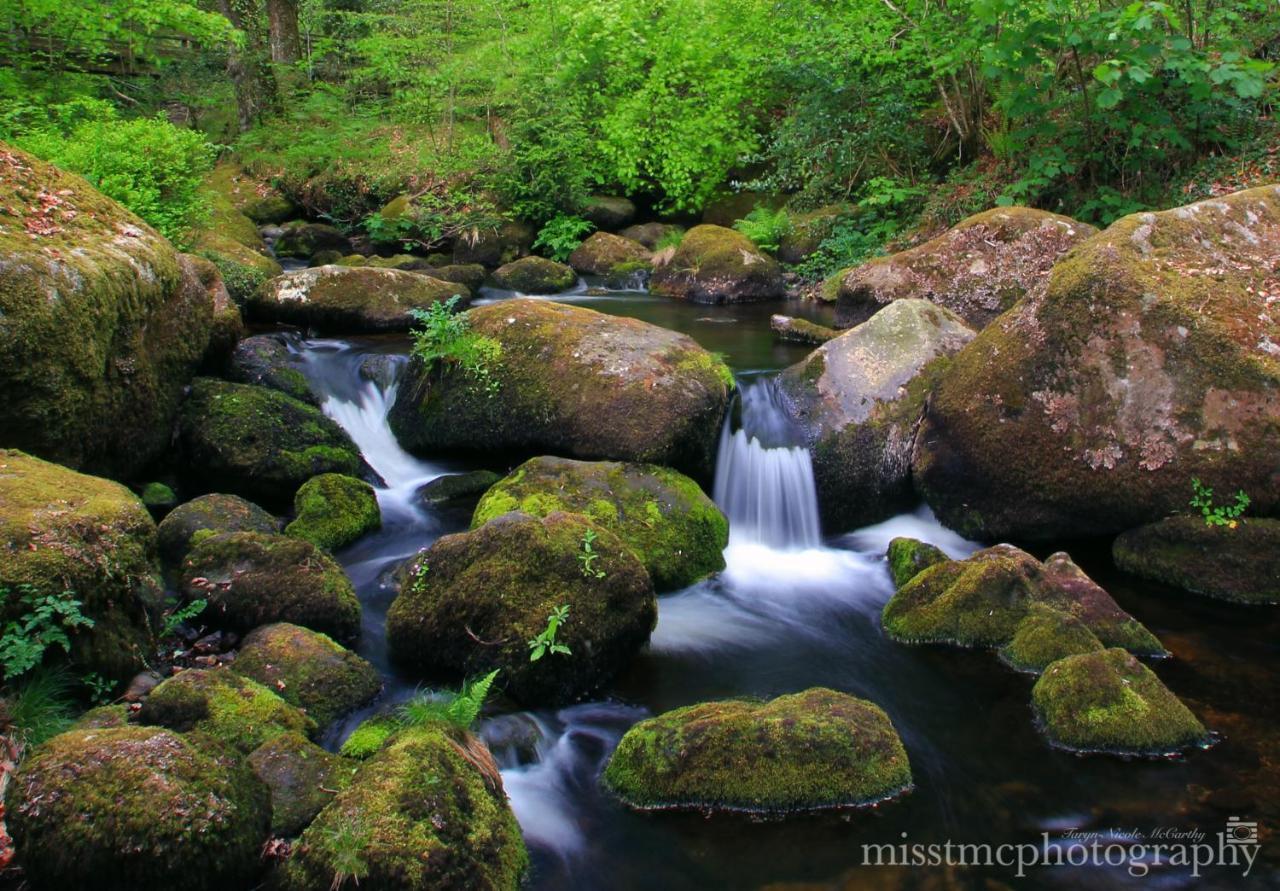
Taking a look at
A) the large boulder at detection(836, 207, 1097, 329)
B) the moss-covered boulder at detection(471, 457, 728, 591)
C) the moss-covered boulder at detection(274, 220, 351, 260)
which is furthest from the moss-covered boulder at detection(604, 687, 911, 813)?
the moss-covered boulder at detection(274, 220, 351, 260)

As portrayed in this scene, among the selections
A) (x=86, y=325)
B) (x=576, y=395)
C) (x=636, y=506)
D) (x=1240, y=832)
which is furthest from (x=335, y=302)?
(x=1240, y=832)

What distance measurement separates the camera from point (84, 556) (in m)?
4.13

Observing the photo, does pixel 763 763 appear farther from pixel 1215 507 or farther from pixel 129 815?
pixel 1215 507

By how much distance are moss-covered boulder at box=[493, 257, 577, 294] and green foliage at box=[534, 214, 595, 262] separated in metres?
1.59

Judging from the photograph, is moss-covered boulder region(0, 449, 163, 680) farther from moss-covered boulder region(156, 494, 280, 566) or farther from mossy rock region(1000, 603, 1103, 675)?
mossy rock region(1000, 603, 1103, 675)

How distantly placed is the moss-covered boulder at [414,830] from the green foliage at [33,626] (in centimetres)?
148

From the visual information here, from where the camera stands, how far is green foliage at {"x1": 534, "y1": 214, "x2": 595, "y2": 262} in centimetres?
1714

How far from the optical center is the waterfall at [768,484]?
765 centimetres

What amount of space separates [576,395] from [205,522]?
3.00m

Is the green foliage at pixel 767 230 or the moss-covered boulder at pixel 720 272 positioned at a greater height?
the green foliage at pixel 767 230

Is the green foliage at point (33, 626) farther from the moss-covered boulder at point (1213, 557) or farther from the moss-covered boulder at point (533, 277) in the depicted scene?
the moss-covered boulder at point (533, 277)

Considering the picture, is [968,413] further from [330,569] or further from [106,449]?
[106,449]

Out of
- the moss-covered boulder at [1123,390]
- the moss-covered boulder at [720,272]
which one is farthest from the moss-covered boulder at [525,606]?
the moss-covered boulder at [720,272]

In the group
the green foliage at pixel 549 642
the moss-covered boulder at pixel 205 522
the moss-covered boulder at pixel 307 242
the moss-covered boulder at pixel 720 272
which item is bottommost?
the green foliage at pixel 549 642
